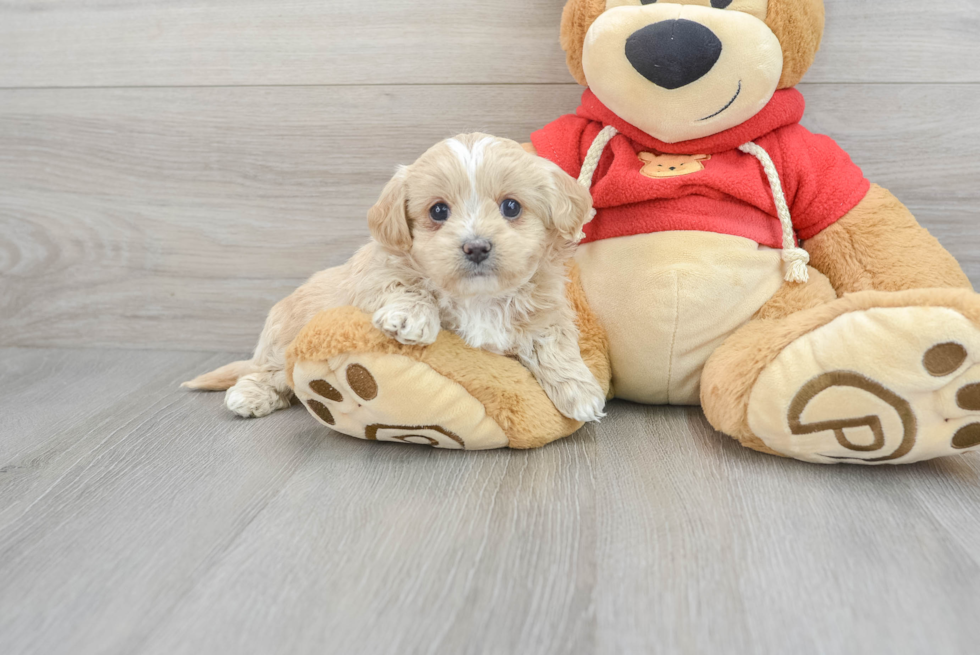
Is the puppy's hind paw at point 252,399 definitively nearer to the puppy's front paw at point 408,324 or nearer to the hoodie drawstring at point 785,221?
the puppy's front paw at point 408,324

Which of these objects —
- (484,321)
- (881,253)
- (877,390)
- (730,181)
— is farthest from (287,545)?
(881,253)

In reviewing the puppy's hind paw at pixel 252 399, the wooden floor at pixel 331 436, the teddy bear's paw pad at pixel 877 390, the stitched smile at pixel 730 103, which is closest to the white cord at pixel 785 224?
the stitched smile at pixel 730 103

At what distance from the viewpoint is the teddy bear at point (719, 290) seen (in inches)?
37.7

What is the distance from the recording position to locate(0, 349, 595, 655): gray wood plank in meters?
0.71

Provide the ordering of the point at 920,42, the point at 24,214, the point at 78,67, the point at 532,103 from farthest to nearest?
the point at 24,214 → the point at 78,67 → the point at 532,103 → the point at 920,42

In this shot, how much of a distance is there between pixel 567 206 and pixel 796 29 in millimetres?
486

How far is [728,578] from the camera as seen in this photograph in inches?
30.4

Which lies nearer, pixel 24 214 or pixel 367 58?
pixel 367 58

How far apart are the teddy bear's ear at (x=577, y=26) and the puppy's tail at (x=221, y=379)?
887 mm

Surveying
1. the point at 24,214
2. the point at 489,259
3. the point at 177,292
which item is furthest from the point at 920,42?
the point at 24,214

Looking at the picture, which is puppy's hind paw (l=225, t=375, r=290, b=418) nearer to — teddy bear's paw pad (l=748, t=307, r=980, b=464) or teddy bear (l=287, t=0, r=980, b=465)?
teddy bear (l=287, t=0, r=980, b=465)

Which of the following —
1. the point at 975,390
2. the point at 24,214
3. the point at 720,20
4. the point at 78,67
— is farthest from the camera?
the point at 24,214

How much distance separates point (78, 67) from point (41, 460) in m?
Answer: 0.99

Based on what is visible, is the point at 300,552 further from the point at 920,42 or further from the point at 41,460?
the point at 920,42
